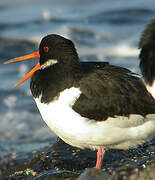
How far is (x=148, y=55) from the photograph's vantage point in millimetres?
4809

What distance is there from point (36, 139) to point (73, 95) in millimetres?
4974

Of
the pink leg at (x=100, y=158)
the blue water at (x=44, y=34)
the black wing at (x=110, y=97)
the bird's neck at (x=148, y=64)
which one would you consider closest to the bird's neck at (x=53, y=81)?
the black wing at (x=110, y=97)

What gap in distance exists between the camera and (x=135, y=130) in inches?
196

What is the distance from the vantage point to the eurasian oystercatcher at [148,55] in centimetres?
479

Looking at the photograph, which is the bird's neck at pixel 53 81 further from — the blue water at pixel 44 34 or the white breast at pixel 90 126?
the blue water at pixel 44 34

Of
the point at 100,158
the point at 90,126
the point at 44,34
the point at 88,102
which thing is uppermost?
the point at 88,102

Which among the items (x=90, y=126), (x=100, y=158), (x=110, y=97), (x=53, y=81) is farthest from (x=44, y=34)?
(x=90, y=126)

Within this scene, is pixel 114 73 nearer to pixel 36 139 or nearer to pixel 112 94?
pixel 112 94

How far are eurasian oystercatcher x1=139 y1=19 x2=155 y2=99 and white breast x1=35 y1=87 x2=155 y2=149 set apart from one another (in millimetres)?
509

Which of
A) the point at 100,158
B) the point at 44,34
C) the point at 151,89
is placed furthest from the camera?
the point at 44,34

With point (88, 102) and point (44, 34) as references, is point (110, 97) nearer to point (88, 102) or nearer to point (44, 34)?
point (88, 102)

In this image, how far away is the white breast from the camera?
469 cm

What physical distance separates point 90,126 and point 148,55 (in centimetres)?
112

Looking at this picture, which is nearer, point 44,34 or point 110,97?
point 110,97
